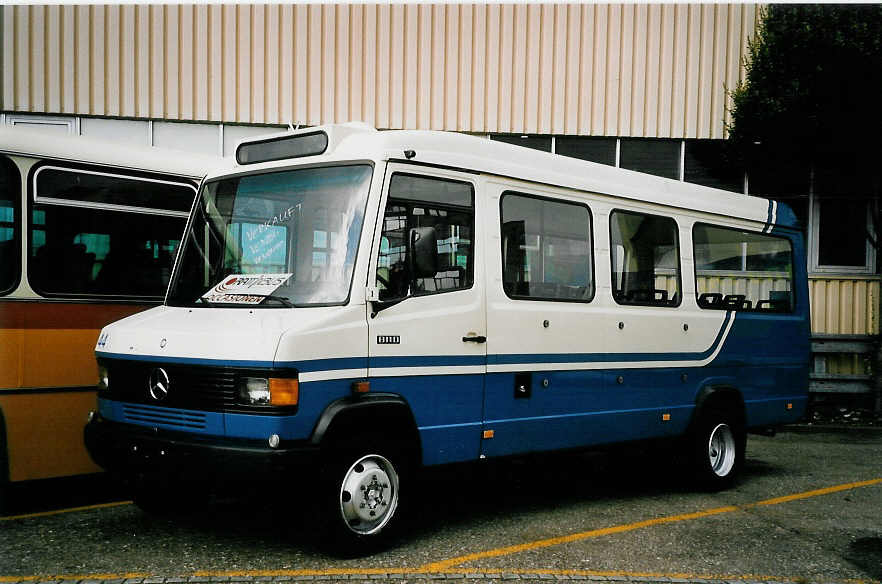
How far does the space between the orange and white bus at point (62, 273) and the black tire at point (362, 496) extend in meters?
2.64

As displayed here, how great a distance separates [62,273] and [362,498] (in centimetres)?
317

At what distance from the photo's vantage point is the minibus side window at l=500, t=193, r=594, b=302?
264 inches

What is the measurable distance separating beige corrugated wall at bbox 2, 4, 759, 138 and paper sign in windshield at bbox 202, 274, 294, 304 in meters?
8.71

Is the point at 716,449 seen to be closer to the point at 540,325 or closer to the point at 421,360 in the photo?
the point at 540,325

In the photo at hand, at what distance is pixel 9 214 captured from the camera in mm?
6652

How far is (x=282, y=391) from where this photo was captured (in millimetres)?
5184

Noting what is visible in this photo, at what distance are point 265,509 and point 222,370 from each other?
7.35 feet

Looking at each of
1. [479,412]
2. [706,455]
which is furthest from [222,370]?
[706,455]

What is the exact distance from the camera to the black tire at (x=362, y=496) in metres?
5.45

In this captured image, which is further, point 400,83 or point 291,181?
point 400,83

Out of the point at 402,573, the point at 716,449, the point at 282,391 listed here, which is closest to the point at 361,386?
the point at 282,391

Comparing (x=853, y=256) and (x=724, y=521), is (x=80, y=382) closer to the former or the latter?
(x=724, y=521)

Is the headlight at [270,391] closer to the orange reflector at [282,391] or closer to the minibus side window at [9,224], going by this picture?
the orange reflector at [282,391]

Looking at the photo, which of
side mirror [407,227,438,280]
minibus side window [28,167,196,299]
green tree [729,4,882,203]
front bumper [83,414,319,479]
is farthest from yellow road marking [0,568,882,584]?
green tree [729,4,882,203]
